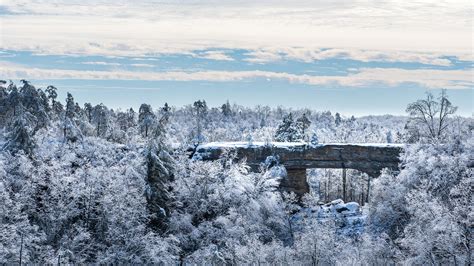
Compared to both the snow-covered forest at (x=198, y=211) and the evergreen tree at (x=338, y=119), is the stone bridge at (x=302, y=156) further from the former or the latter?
the evergreen tree at (x=338, y=119)

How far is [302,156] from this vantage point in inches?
2398

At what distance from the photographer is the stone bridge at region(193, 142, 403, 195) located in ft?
196

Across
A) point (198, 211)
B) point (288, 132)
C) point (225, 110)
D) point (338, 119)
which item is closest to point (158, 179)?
point (198, 211)

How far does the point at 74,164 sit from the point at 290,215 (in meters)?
20.6

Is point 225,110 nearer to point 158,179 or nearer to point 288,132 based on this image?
point 288,132

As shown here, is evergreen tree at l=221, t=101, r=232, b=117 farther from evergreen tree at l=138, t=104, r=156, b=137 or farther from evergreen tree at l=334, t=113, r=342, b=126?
evergreen tree at l=138, t=104, r=156, b=137

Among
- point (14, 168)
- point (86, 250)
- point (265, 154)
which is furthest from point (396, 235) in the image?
point (14, 168)

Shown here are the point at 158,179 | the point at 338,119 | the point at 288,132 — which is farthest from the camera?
the point at 338,119

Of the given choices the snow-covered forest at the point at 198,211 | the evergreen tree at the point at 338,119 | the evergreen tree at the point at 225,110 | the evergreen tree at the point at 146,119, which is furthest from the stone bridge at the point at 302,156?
the evergreen tree at the point at 338,119

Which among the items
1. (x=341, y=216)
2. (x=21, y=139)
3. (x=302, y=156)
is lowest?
(x=341, y=216)

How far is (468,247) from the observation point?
38531 millimetres

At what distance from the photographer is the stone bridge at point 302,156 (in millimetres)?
59875

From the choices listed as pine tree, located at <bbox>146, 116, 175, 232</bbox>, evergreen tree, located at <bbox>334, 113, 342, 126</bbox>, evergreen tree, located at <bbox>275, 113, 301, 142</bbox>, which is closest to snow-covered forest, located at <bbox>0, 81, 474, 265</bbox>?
pine tree, located at <bbox>146, 116, 175, 232</bbox>

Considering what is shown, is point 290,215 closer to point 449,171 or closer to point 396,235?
point 396,235
